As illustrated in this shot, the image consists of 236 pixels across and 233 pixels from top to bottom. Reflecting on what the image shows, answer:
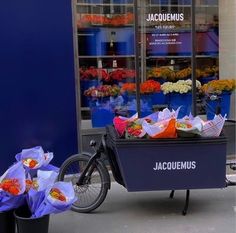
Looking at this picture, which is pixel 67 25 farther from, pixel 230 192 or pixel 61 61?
pixel 230 192

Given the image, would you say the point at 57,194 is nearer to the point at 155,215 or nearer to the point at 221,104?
the point at 155,215

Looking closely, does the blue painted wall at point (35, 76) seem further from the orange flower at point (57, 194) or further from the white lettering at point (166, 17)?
the orange flower at point (57, 194)

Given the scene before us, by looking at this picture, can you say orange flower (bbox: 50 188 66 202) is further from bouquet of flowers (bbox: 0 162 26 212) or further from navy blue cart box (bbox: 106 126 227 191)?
navy blue cart box (bbox: 106 126 227 191)

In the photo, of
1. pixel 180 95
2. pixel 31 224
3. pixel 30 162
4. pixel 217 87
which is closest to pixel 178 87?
pixel 180 95

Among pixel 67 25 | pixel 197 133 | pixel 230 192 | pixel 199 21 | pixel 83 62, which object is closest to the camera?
pixel 197 133

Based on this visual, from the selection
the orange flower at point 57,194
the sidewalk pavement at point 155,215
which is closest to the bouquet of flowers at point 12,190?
the orange flower at point 57,194

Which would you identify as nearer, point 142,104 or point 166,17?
point 142,104

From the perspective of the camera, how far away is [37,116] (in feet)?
21.5

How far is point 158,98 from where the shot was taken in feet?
24.7

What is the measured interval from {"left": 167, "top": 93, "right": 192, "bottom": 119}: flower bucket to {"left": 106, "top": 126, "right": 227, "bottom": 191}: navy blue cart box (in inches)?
99.4

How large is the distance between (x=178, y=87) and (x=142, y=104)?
624 mm

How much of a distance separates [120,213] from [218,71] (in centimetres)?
353

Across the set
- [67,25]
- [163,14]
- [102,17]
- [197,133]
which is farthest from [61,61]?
[197,133]

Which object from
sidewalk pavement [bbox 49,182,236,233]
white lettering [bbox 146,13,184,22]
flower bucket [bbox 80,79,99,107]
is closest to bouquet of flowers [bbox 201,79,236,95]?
white lettering [bbox 146,13,184,22]
